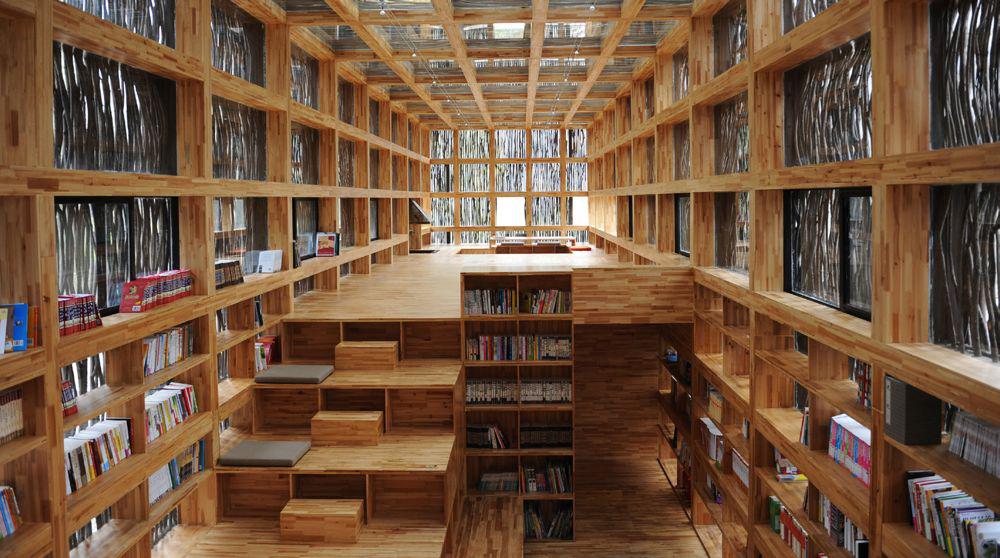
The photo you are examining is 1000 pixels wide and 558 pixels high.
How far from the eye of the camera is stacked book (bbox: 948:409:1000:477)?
3.17 metres

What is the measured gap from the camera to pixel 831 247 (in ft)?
16.4

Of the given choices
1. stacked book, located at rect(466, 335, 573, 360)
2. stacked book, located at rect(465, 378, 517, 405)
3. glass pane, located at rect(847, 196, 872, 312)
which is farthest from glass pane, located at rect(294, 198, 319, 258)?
glass pane, located at rect(847, 196, 872, 312)

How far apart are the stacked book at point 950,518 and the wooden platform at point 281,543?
3.50m

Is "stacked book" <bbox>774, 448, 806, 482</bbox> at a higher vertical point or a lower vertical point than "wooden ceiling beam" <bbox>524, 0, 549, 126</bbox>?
lower

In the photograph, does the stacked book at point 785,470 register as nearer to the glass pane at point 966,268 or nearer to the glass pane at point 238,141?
the glass pane at point 966,268

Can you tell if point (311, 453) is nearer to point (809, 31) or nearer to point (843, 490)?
point (843, 490)

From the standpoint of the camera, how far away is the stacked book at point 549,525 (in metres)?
8.52

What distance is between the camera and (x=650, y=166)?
1080 cm

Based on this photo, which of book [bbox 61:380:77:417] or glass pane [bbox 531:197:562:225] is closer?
book [bbox 61:380:77:417]

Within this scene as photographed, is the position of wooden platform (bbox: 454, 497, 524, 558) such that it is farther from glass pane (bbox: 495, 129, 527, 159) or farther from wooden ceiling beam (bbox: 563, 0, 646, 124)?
glass pane (bbox: 495, 129, 527, 159)

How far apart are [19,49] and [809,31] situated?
4.40 m

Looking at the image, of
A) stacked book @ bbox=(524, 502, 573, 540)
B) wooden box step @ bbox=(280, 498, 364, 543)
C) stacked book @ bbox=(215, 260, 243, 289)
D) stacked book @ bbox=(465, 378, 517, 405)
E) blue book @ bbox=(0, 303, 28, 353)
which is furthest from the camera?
stacked book @ bbox=(524, 502, 573, 540)

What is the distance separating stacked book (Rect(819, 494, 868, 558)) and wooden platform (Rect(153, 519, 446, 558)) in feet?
9.35

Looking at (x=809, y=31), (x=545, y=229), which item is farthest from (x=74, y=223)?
(x=545, y=229)
